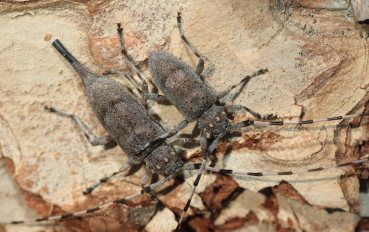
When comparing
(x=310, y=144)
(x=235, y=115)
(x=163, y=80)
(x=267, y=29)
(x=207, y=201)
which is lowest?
(x=207, y=201)

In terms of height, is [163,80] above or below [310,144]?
above

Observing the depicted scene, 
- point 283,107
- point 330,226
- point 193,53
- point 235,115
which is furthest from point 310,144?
point 193,53

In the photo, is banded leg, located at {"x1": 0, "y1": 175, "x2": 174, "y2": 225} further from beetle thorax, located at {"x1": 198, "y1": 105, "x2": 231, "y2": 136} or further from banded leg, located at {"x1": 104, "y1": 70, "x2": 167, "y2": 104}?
banded leg, located at {"x1": 104, "y1": 70, "x2": 167, "y2": 104}

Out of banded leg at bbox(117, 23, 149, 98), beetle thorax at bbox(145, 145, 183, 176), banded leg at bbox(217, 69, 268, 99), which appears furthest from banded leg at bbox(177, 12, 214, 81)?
beetle thorax at bbox(145, 145, 183, 176)

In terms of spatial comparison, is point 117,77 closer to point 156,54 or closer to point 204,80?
point 156,54

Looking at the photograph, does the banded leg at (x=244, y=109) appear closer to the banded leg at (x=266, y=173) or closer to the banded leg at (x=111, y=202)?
the banded leg at (x=266, y=173)

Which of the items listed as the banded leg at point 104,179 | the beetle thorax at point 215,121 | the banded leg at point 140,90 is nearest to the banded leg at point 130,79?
the banded leg at point 140,90

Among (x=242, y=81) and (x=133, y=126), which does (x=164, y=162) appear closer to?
(x=133, y=126)
